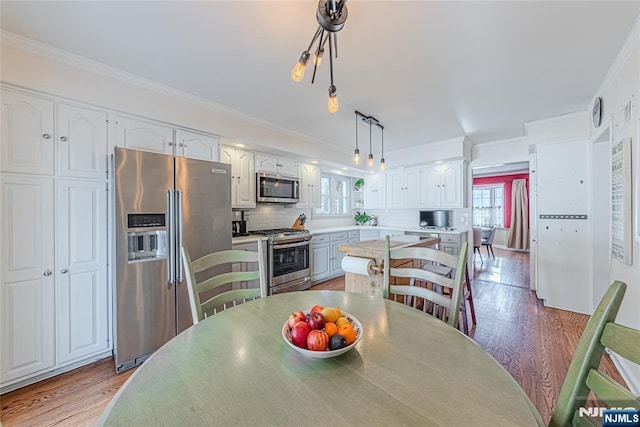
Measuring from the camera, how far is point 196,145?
9.48ft

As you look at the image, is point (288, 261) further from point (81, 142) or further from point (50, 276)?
point (81, 142)

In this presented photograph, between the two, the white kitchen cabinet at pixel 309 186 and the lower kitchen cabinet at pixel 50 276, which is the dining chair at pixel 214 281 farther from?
the white kitchen cabinet at pixel 309 186

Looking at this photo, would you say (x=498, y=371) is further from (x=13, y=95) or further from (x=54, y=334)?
(x=13, y=95)

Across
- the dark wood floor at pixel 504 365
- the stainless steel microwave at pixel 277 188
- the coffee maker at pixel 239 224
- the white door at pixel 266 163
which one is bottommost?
the dark wood floor at pixel 504 365

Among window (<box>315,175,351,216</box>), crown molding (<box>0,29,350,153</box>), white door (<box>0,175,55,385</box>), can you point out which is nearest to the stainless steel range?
window (<box>315,175,351,216</box>)

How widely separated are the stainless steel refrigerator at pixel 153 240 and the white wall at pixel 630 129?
11.4 feet

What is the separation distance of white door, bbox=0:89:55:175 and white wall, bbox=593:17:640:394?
4321 mm

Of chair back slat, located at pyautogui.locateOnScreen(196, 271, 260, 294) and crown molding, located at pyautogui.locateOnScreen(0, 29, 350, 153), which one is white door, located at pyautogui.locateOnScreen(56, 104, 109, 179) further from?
chair back slat, located at pyautogui.locateOnScreen(196, 271, 260, 294)

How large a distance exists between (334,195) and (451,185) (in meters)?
2.40

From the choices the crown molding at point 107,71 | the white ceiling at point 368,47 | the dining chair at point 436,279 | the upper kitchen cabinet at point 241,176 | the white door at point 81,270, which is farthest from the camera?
the upper kitchen cabinet at point 241,176

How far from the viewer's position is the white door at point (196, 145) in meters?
2.76

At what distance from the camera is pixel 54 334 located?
200 centimetres

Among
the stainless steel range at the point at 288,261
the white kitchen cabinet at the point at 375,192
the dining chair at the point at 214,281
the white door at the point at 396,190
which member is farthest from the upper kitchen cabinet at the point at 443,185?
the dining chair at the point at 214,281

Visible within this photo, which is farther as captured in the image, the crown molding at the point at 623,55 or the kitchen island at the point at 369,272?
the kitchen island at the point at 369,272
